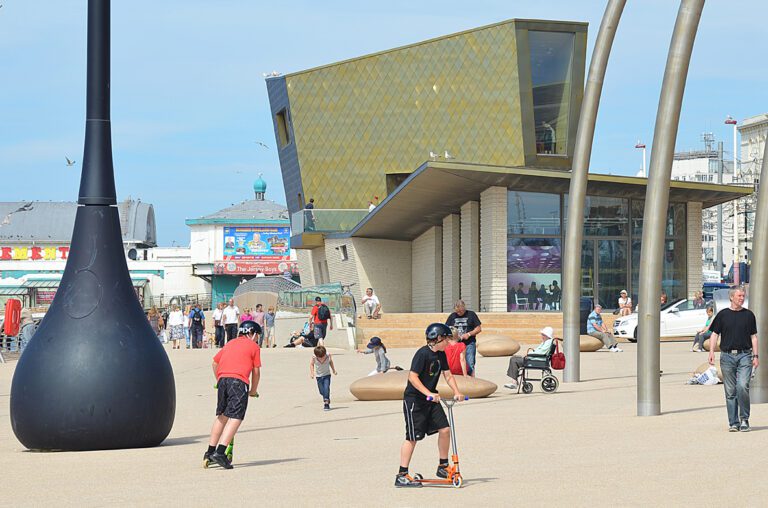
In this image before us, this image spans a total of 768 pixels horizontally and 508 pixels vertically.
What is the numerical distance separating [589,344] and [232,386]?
71.5 feet

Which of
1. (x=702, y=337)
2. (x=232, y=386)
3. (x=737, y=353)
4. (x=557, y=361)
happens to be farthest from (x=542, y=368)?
(x=702, y=337)

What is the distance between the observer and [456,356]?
66.2 feet

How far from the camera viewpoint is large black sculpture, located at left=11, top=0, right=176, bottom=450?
13344 mm

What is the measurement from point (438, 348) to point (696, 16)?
683 centimetres

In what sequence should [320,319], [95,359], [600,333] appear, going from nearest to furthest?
[95,359] → [600,333] → [320,319]

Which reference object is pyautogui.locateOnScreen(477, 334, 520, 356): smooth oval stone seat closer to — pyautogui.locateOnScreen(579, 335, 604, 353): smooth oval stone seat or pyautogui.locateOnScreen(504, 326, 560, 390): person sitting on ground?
pyautogui.locateOnScreen(579, 335, 604, 353): smooth oval stone seat

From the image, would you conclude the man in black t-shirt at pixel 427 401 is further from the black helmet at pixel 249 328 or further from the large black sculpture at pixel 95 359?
the large black sculpture at pixel 95 359

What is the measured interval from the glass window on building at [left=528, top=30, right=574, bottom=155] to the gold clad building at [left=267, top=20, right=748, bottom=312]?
0.18 feet

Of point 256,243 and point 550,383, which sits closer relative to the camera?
point 550,383

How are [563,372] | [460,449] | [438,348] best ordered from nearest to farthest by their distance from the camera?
1. [438,348]
2. [460,449]
3. [563,372]

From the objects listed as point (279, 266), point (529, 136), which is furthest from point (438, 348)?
point (279, 266)

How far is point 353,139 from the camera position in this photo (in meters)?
52.9

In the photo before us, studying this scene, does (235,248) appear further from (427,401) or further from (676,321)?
(427,401)

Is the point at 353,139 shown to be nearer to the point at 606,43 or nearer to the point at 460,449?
the point at 606,43
